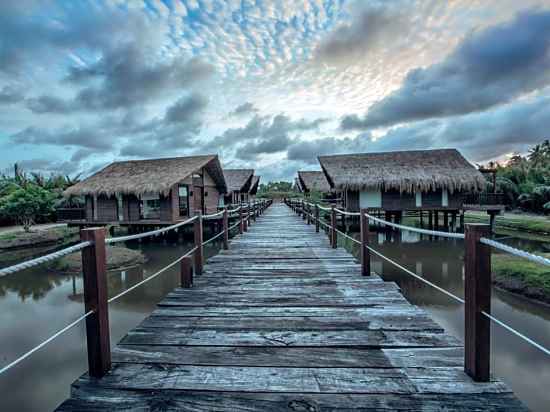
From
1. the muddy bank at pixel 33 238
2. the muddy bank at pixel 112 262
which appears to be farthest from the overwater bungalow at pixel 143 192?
the muddy bank at pixel 112 262

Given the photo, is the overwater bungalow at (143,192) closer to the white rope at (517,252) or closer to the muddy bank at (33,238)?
the muddy bank at (33,238)

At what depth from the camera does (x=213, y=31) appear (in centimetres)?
820

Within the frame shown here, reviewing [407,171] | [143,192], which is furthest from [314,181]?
[143,192]

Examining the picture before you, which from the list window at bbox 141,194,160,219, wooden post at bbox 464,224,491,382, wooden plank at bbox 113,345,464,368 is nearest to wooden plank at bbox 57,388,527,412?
wooden post at bbox 464,224,491,382

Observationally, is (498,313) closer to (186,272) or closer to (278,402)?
(186,272)

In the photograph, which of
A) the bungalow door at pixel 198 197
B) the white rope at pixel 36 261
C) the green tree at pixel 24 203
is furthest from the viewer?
the bungalow door at pixel 198 197

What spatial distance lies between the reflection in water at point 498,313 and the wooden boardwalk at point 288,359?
7.80ft

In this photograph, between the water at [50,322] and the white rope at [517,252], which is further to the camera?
the water at [50,322]

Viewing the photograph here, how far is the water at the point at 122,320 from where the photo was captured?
158 inches

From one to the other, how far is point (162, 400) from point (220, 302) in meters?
1.36

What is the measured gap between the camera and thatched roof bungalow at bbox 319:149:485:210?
15320 millimetres

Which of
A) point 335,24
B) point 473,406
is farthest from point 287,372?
point 335,24

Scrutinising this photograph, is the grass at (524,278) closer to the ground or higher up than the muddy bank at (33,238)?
closer to the ground

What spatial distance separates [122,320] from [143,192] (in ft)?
27.8
